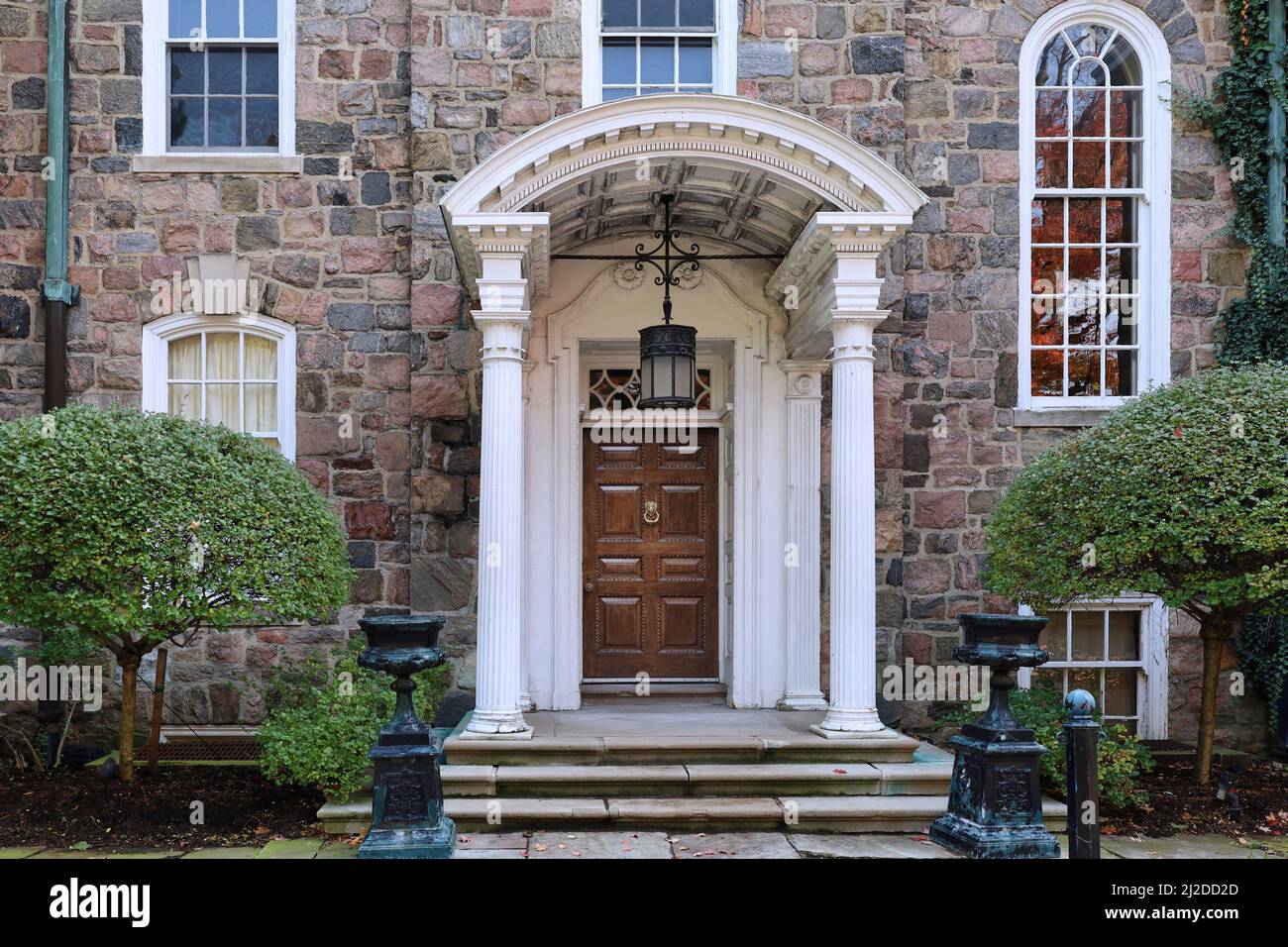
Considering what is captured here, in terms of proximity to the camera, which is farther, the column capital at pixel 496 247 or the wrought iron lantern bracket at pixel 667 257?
the wrought iron lantern bracket at pixel 667 257

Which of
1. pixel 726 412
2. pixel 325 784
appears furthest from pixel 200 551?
pixel 726 412

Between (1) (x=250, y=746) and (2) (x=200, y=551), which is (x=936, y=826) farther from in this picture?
(1) (x=250, y=746)

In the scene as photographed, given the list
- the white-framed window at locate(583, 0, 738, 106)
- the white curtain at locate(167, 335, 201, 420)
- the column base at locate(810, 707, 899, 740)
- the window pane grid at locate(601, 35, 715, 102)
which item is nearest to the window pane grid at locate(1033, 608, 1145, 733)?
the column base at locate(810, 707, 899, 740)

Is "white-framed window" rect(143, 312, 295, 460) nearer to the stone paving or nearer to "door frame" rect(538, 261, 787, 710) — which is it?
"door frame" rect(538, 261, 787, 710)

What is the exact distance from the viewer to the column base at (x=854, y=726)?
6.64m

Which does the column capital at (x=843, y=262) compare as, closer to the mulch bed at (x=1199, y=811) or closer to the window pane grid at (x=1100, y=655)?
the window pane grid at (x=1100, y=655)

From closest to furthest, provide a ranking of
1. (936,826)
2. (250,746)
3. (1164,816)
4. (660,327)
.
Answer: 1. (936,826)
2. (1164,816)
3. (660,327)
4. (250,746)

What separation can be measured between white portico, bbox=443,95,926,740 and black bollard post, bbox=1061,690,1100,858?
176cm

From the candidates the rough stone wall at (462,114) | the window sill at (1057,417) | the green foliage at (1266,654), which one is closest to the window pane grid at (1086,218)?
the window sill at (1057,417)

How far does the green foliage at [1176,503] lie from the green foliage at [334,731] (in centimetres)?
432

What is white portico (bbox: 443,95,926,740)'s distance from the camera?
21.5 ft

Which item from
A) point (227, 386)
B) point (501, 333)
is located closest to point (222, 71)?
point (227, 386)

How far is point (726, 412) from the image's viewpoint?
8.49m

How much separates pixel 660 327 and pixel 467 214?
60.6 inches
